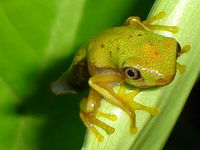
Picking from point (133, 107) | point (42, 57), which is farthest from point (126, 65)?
point (42, 57)

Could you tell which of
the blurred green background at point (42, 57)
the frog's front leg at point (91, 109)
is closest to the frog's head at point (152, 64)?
the frog's front leg at point (91, 109)

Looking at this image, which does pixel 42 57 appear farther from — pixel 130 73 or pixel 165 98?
pixel 165 98

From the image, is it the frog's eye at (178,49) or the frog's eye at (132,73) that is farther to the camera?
the frog's eye at (132,73)

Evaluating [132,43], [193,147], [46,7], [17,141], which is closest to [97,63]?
[132,43]

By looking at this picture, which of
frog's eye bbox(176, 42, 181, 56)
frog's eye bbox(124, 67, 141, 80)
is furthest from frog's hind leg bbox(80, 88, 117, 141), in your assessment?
frog's eye bbox(176, 42, 181, 56)

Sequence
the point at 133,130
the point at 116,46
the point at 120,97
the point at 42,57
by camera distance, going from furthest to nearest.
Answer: the point at 42,57, the point at 116,46, the point at 120,97, the point at 133,130

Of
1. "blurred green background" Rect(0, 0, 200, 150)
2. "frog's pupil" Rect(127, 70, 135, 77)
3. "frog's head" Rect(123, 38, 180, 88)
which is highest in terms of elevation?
"frog's head" Rect(123, 38, 180, 88)

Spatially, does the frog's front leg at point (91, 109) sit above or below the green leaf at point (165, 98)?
below

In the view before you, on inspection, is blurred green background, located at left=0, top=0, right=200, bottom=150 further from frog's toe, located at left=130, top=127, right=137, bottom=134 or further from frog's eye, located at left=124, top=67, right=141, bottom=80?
frog's toe, located at left=130, top=127, right=137, bottom=134

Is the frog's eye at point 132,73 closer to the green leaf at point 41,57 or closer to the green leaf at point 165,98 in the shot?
the green leaf at point 165,98
